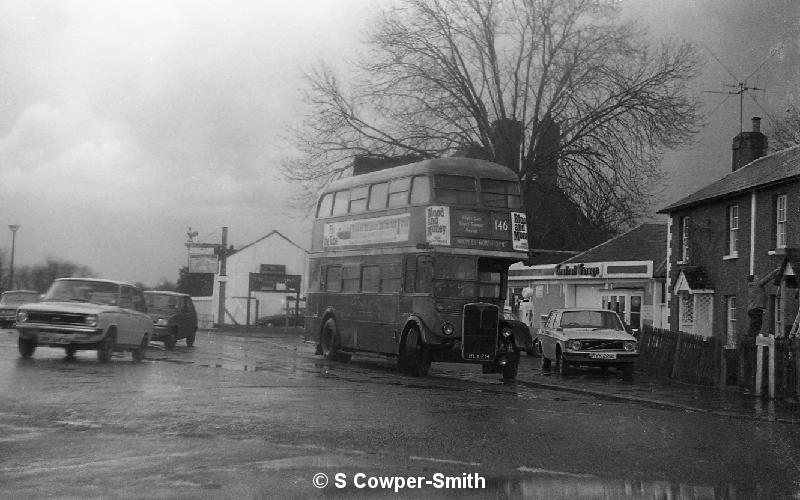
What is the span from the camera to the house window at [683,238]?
110 ft

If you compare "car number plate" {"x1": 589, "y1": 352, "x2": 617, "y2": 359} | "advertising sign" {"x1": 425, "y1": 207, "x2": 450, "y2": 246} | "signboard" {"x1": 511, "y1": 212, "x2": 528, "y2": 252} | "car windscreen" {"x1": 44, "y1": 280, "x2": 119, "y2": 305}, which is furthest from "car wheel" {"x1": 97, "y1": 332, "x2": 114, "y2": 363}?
"car number plate" {"x1": 589, "y1": 352, "x2": 617, "y2": 359}

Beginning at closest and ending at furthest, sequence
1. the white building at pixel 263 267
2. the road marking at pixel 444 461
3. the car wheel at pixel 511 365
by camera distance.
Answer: the road marking at pixel 444 461 → the car wheel at pixel 511 365 → the white building at pixel 263 267

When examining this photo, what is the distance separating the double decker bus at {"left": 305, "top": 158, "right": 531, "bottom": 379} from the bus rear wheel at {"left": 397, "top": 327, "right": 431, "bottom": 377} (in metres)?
0.02

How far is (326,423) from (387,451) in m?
2.00

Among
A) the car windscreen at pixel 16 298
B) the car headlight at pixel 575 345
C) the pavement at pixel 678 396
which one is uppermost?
the car windscreen at pixel 16 298

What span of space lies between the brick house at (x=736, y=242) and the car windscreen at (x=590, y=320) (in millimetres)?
3051

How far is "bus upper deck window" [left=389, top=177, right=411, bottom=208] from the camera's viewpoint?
2167cm

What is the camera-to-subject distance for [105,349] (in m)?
19.9

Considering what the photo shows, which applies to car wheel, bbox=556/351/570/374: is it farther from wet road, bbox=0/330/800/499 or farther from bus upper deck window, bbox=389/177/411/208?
wet road, bbox=0/330/800/499

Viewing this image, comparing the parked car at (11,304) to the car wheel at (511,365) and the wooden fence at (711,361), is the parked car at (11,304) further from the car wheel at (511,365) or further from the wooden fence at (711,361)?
the wooden fence at (711,361)

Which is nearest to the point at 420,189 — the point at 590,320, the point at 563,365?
the point at 563,365

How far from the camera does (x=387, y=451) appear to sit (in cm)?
905

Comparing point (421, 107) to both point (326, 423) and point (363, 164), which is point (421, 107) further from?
point (326, 423)

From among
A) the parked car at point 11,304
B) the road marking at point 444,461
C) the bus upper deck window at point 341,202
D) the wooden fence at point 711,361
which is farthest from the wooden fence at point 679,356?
the parked car at point 11,304
